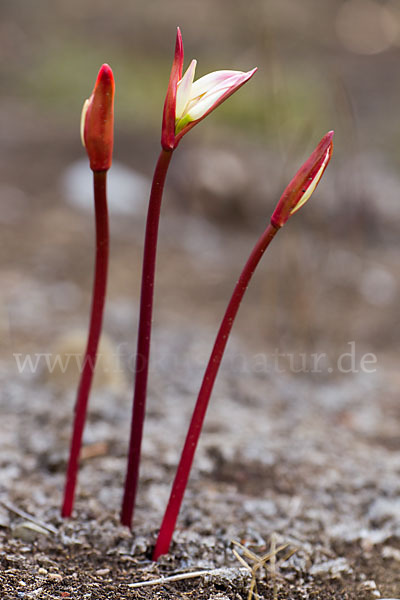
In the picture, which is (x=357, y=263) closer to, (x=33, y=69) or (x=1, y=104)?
(x=1, y=104)

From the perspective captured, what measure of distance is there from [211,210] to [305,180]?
268 cm

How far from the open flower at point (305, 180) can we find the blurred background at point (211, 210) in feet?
2.87

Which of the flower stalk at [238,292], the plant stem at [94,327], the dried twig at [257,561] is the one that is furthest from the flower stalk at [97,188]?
the dried twig at [257,561]

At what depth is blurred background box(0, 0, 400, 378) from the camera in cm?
244

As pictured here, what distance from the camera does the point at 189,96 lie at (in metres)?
0.90

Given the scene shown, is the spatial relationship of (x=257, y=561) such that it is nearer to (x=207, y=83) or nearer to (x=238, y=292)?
(x=238, y=292)

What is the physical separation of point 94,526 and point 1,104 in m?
4.51

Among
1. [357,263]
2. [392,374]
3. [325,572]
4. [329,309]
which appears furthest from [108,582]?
[357,263]

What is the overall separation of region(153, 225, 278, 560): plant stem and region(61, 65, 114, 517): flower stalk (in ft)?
0.71

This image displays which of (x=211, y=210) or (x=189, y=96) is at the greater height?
(x=211, y=210)

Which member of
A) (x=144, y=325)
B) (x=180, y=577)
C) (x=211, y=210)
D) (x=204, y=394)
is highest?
(x=211, y=210)

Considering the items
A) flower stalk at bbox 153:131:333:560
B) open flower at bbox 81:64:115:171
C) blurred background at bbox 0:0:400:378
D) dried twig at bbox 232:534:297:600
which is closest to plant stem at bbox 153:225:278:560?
flower stalk at bbox 153:131:333:560


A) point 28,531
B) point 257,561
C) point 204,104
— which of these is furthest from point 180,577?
point 204,104

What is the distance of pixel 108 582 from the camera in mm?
1056
